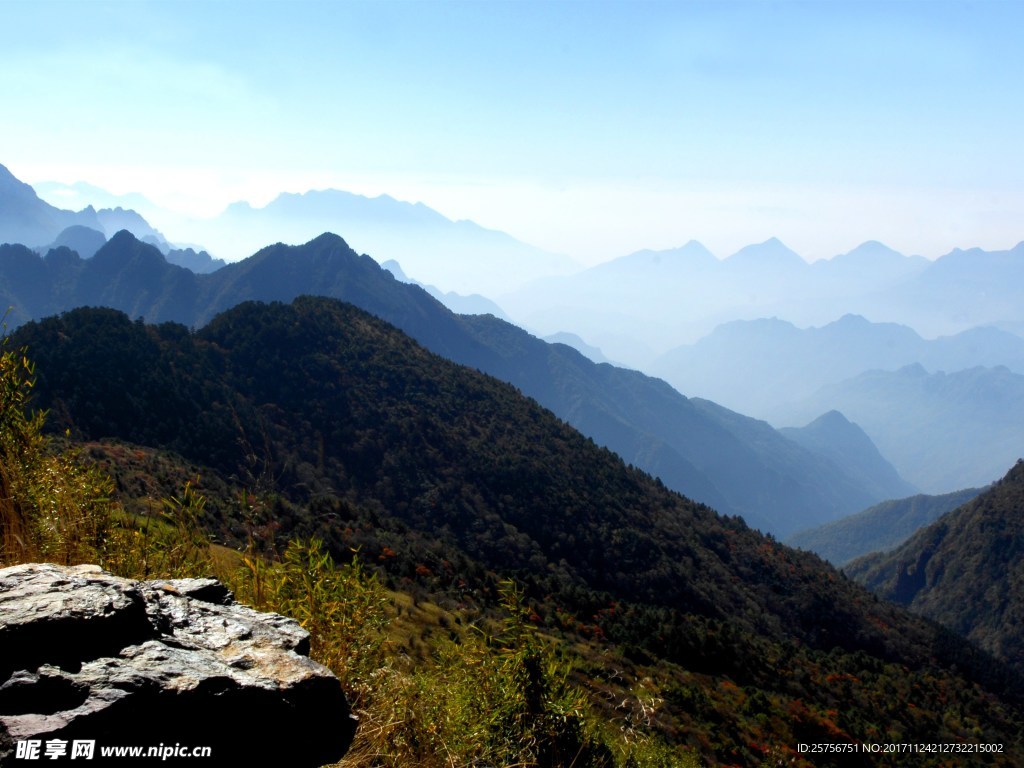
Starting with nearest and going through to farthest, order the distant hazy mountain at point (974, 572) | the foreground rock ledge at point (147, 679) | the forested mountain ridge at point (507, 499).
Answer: the foreground rock ledge at point (147, 679), the forested mountain ridge at point (507, 499), the distant hazy mountain at point (974, 572)

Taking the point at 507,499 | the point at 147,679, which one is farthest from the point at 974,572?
the point at 147,679

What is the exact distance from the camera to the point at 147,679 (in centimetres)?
362

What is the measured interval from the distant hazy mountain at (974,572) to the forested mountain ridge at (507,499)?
3968 cm

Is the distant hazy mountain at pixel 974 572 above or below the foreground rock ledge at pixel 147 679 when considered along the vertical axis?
below

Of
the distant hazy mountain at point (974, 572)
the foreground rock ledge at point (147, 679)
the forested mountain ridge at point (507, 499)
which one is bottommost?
the distant hazy mountain at point (974, 572)

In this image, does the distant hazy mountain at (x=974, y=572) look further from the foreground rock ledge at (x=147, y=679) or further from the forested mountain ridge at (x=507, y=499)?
the foreground rock ledge at (x=147, y=679)

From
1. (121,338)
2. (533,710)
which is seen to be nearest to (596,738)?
(533,710)

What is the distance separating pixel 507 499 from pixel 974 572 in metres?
93.5

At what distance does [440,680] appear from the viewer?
6.53m

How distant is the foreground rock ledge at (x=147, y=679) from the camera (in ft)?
11.0

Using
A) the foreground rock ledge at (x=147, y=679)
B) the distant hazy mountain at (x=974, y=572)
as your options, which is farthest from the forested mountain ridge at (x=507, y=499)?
the distant hazy mountain at (x=974, y=572)

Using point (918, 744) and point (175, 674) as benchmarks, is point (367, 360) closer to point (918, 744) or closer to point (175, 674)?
point (918, 744)

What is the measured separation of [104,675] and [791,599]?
65.3 m

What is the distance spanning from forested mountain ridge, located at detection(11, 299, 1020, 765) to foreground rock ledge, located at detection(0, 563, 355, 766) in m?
26.3
